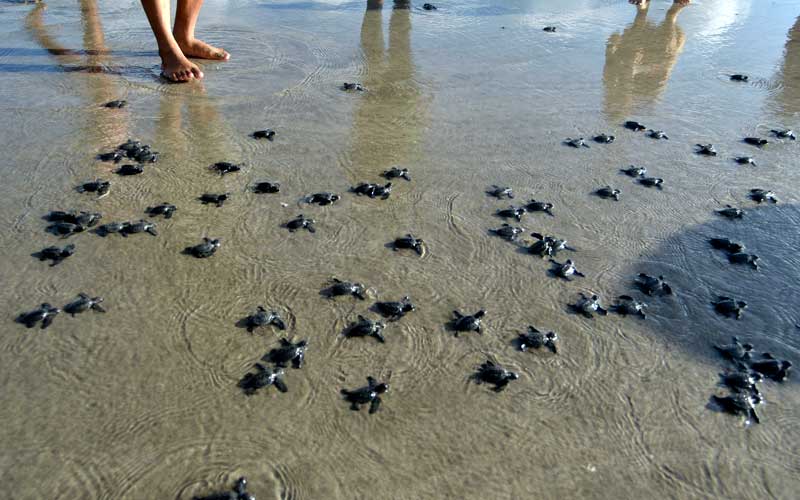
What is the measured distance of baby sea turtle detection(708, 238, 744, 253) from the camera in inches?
154

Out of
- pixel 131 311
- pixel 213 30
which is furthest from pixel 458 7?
pixel 131 311

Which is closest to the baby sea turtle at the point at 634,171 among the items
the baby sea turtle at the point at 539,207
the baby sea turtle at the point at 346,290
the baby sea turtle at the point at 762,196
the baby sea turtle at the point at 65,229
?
the baby sea turtle at the point at 762,196

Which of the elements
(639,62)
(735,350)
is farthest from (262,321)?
(639,62)

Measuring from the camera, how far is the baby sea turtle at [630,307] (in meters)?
3.39

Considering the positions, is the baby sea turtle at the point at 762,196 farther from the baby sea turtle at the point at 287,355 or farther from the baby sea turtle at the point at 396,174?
the baby sea turtle at the point at 287,355

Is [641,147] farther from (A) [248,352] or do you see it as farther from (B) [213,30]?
(B) [213,30]

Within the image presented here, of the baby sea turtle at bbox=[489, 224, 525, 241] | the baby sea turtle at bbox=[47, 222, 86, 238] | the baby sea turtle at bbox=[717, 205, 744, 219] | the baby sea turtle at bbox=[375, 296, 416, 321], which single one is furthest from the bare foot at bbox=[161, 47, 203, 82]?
the baby sea turtle at bbox=[717, 205, 744, 219]

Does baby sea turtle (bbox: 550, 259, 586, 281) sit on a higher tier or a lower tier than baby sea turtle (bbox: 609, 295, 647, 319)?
higher

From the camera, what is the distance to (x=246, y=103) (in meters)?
5.81

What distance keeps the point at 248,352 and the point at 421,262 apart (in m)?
1.26

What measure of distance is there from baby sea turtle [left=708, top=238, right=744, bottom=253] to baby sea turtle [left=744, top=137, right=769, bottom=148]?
189 cm

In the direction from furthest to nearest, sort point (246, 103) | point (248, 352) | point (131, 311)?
point (246, 103), point (131, 311), point (248, 352)

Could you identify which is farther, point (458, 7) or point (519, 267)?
point (458, 7)

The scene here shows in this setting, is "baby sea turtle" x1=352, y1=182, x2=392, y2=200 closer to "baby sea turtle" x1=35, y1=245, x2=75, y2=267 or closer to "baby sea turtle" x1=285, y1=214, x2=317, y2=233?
"baby sea turtle" x1=285, y1=214, x2=317, y2=233
